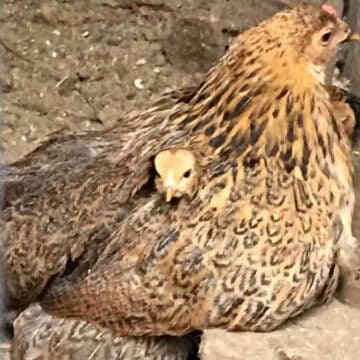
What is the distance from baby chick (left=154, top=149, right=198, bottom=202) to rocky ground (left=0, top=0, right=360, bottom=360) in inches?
33.6

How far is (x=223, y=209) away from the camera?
2.40 meters

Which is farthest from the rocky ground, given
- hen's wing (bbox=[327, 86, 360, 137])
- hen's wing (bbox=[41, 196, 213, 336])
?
hen's wing (bbox=[41, 196, 213, 336])

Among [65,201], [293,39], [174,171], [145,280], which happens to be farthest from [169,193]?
[293,39]

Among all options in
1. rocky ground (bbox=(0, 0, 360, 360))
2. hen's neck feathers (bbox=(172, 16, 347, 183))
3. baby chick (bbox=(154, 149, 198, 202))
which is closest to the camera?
baby chick (bbox=(154, 149, 198, 202))

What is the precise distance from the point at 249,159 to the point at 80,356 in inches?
18.7

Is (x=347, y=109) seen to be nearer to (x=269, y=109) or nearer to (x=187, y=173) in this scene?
(x=269, y=109)

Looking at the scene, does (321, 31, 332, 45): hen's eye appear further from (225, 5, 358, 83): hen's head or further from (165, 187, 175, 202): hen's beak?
(165, 187, 175, 202): hen's beak

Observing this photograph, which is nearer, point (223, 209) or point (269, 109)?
point (223, 209)

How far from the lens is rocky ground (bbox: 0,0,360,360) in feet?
10.6

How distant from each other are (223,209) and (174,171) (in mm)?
132

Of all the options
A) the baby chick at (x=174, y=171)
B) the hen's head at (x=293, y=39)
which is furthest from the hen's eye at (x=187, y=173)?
the hen's head at (x=293, y=39)

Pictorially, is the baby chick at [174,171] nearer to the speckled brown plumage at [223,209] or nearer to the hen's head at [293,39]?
the speckled brown plumage at [223,209]

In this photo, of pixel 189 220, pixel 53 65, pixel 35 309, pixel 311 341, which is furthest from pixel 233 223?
pixel 53 65

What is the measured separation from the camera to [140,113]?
2701 millimetres
